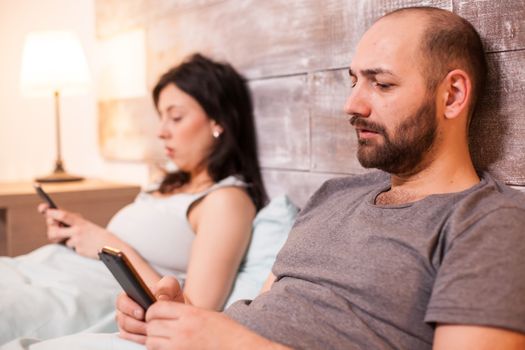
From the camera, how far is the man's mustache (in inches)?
39.0

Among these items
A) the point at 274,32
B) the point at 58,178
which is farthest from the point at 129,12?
the point at 274,32

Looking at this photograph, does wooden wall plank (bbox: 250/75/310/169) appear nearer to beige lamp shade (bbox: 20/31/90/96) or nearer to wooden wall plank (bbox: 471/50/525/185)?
wooden wall plank (bbox: 471/50/525/185)

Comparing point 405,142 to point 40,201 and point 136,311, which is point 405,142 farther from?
point 40,201

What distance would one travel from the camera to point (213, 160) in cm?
159

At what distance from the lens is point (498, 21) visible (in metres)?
1.05

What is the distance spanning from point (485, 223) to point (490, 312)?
0.44 ft

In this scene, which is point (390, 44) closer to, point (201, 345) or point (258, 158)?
point (201, 345)

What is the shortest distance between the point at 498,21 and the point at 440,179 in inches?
12.5

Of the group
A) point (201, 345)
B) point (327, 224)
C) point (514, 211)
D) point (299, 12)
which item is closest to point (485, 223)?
point (514, 211)

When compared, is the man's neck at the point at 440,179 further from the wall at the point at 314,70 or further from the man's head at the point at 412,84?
the wall at the point at 314,70

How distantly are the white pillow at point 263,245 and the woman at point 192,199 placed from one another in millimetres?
27

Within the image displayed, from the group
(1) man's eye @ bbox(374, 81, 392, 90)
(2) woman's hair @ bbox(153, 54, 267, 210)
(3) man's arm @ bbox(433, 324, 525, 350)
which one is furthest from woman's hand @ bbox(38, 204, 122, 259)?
(3) man's arm @ bbox(433, 324, 525, 350)

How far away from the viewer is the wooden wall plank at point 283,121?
4.92ft

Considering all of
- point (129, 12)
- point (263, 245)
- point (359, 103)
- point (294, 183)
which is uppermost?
point (129, 12)
